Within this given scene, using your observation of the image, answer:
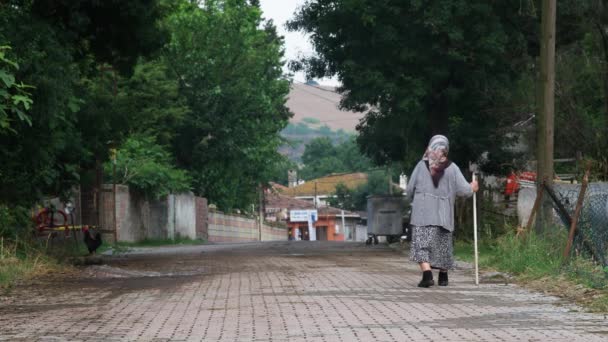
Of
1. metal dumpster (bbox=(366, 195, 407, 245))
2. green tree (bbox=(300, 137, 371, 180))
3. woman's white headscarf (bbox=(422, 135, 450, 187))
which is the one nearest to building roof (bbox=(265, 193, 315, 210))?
green tree (bbox=(300, 137, 371, 180))

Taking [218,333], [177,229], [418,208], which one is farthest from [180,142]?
[218,333]

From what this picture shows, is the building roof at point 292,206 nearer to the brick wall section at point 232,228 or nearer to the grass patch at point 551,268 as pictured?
the brick wall section at point 232,228

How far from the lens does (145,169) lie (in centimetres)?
4316

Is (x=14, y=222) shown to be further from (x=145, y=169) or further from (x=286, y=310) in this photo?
(x=145, y=169)

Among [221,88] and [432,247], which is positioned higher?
[221,88]

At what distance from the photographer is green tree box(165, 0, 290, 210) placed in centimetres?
5225

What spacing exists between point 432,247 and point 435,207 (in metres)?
0.48

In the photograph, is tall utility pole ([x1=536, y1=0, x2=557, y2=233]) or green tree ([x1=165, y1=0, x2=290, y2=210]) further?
green tree ([x1=165, y1=0, x2=290, y2=210])

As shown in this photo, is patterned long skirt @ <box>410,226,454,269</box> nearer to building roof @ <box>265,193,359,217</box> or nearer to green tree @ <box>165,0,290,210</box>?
green tree @ <box>165,0,290,210</box>

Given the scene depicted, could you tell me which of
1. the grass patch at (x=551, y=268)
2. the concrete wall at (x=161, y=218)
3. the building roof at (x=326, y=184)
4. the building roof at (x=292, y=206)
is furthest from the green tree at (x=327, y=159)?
the grass patch at (x=551, y=268)

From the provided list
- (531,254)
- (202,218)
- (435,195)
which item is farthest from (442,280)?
(202,218)

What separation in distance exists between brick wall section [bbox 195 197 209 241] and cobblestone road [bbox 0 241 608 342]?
3708cm

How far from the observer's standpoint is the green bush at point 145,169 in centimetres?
4209

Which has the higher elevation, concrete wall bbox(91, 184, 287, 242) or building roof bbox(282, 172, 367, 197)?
building roof bbox(282, 172, 367, 197)
